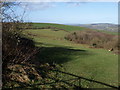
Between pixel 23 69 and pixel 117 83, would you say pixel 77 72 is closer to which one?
pixel 117 83

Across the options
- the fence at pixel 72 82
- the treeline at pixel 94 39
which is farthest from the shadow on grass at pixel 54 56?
the treeline at pixel 94 39

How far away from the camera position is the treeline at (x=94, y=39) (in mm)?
30505

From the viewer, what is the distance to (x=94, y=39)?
114 ft

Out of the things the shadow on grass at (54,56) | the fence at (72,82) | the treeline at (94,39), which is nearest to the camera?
the fence at (72,82)

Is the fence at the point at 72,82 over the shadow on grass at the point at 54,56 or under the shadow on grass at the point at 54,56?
under

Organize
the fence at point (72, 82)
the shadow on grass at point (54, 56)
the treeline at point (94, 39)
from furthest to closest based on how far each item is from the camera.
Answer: the treeline at point (94, 39)
the shadow on grass at point (54, 56)
the fence at point (72, 82)

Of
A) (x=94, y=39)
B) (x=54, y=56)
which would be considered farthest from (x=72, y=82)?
(x=94, y=39)

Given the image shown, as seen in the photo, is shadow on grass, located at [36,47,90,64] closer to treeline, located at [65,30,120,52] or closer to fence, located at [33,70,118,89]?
fence, located at [33,70,118,89]

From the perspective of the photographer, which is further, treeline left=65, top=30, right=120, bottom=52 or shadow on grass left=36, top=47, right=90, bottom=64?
treeline left=65, top=30, right=120, bottom=52

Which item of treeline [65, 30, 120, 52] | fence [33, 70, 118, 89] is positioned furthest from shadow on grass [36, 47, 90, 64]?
treeline [65, 30, 120, 52]

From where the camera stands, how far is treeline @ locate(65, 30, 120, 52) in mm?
30505

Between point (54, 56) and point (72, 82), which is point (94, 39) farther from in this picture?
point (72, 82)

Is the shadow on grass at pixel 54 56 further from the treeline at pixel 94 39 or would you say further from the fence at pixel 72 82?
the treeline at pixel 94 39

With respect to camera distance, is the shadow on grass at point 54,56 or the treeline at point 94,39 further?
the treeline at point 94,39
